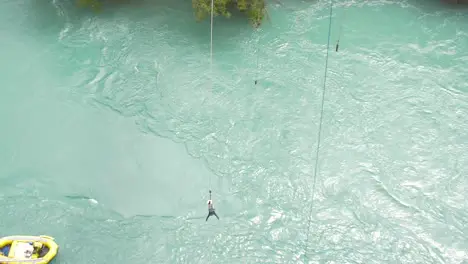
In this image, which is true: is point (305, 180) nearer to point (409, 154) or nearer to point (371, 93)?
point (409, 154)

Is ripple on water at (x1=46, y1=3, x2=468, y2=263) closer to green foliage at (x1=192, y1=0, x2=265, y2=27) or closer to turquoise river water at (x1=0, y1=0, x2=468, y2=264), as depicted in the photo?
turquoise river water at (x1=0, y1=0, x2=468, y2=264)

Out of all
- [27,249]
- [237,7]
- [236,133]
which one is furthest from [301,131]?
[27,249]

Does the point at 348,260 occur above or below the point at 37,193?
below

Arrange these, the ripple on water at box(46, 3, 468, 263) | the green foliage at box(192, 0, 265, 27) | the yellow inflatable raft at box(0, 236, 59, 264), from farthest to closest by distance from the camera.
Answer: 1. the green foliage at box(192, 0, 265, 27)
2. the ripple on water at box(46, 3, 468, 263)
3. the yellow inflatable raft at box(0, 236, 59, 264)

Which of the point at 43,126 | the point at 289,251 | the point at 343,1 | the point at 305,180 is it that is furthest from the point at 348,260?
the point at 343,1

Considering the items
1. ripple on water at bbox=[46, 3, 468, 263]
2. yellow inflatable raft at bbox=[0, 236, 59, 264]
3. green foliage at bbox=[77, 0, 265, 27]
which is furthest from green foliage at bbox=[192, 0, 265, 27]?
yellow inflatable raft at bbox=[0, 236, 59, 264]
